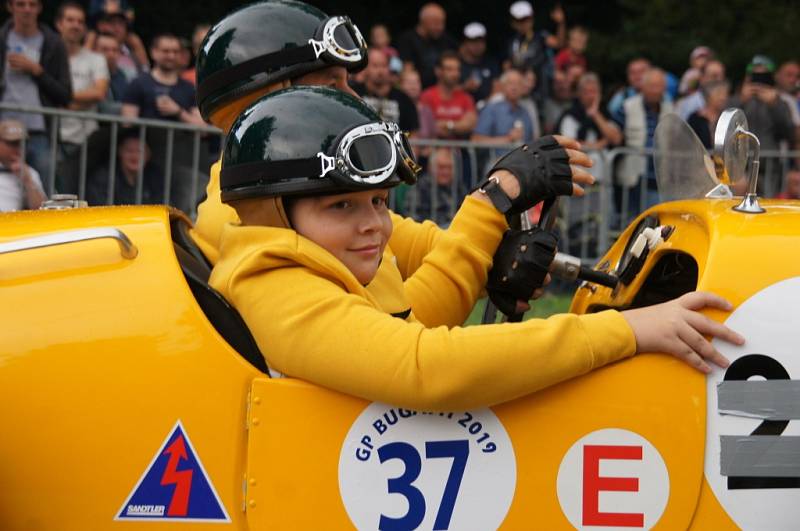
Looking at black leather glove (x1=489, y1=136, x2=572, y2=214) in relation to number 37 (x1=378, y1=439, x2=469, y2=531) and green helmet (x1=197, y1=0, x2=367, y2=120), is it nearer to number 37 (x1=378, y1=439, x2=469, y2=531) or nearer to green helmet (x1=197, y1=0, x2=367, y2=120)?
green helmet (x1=197, y1=0, x2=367, y2=120)

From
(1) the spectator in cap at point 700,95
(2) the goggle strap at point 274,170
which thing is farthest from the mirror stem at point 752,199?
(1) the spectator in cap at point 700,95

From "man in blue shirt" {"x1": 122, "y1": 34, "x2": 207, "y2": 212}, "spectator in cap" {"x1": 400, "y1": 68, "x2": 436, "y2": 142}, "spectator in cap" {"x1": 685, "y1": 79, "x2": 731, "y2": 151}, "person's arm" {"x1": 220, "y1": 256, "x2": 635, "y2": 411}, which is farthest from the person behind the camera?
"spectator in cap" {"x1": 400, "y1": 68, "x2": 436, "y2": 142}

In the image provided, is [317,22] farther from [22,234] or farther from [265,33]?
[22,234]

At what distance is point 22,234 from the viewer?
309cm

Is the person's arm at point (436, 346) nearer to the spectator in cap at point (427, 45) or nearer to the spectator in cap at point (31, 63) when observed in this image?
the spectator in cap at point (31, 63)

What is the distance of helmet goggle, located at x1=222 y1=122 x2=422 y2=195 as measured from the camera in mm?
2912

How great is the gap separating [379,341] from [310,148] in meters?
0.50

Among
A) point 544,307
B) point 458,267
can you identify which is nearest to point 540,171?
point 458,267

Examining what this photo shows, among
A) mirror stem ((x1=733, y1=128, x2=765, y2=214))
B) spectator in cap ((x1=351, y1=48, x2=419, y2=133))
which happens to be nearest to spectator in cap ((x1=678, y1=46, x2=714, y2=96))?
spectator in cap ((x1=351, y1=48, x2=419, y2=133))

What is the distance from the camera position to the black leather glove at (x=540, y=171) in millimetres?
3529

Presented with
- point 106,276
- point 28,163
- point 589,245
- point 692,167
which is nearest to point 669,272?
point 692,167

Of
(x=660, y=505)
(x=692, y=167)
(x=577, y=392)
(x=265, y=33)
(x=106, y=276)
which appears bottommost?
(x=660, y=505)

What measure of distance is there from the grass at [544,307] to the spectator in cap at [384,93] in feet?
6.15

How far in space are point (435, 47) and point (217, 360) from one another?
34.4ft
